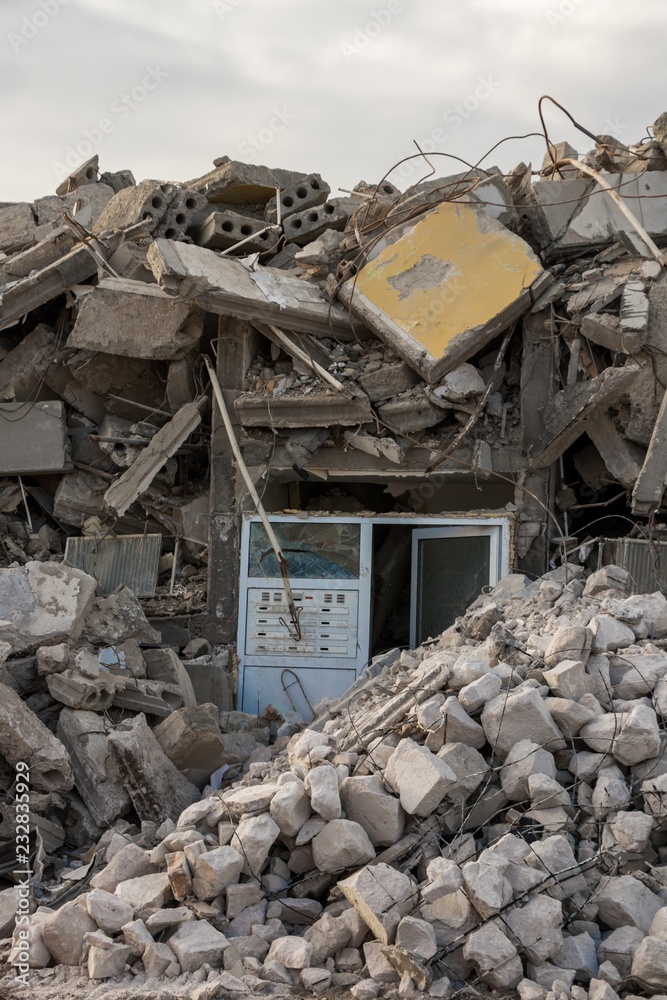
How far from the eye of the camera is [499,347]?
8.80 metres

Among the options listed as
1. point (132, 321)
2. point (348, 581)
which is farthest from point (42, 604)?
point (132, 321)

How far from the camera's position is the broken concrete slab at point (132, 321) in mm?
9242

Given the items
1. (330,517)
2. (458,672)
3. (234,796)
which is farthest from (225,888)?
(330,517)

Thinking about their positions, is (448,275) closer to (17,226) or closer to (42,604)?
(42,604)

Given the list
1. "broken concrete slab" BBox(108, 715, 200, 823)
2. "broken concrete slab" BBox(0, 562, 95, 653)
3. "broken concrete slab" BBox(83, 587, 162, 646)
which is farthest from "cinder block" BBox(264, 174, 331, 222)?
"broken concrete slab" BBox(108, 715, 200, 823)

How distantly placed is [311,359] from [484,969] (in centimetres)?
606

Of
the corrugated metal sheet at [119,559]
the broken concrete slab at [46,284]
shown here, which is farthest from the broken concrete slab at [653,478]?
the broken concrete slab at [46,284]

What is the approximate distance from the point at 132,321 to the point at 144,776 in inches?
194

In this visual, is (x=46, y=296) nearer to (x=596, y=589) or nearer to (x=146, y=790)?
(x=146, y=790)

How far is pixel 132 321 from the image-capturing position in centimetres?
930

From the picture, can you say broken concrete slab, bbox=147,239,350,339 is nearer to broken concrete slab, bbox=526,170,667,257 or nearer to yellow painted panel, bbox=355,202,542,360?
yellow painted panel, bbox=355,202,542,360

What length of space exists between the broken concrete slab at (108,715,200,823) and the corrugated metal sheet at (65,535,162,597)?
3.37 meters

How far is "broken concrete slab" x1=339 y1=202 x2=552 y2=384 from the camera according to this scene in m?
8.42

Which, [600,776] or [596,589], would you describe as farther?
[596,589]
